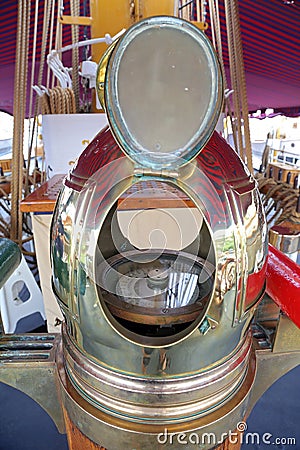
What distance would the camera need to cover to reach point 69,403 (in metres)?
0.53

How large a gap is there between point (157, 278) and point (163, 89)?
302mm

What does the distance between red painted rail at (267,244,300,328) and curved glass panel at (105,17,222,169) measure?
0.30 metres

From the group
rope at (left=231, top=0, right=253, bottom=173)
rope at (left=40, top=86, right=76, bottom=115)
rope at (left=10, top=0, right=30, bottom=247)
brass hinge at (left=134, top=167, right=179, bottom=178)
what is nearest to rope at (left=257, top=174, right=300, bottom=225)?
rope at (left=231, top=0, right=253, bottom=173)

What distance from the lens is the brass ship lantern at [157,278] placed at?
38cm

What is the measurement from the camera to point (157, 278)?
1.90ft

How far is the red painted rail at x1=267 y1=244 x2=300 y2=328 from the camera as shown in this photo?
0.56 metres

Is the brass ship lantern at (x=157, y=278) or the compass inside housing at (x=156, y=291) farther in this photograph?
the compass inside housing at (x=156, y=291)

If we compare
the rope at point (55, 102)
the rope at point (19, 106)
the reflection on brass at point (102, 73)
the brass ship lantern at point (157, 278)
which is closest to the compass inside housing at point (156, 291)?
the brass ship lantern at point (157, 278)

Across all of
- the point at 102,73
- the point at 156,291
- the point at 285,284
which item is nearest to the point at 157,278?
the point at 156,291

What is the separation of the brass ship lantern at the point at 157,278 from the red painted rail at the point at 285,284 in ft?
0.28

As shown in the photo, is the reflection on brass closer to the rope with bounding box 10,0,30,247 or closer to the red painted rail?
the red painted rail

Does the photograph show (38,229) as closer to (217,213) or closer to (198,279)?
(198,279)

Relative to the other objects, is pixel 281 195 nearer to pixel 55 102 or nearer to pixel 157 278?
pixel 55 102

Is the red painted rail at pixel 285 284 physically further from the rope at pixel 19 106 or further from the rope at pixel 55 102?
the rope at pixel 19 106
